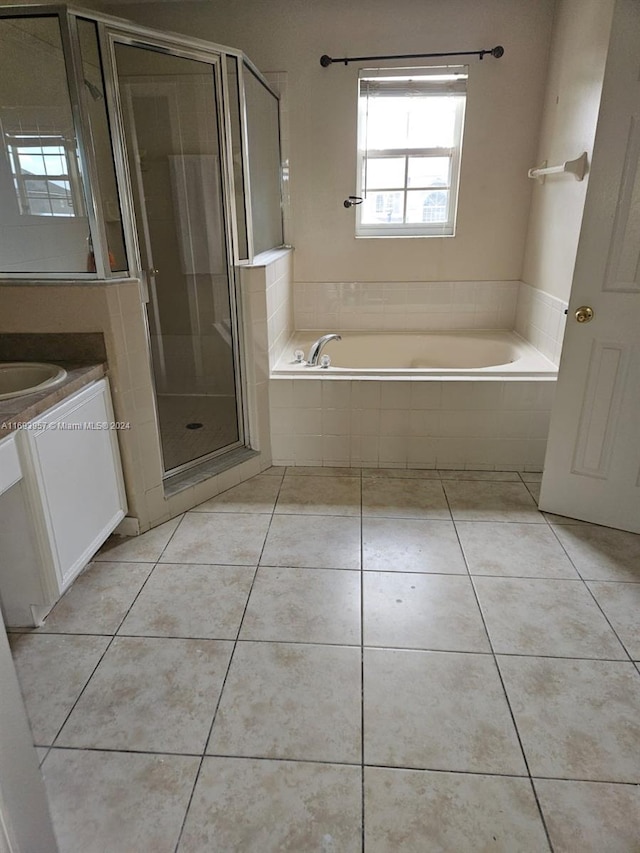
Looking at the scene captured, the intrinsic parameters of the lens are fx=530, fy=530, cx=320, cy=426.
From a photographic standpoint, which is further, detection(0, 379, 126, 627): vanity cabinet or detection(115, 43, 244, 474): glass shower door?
detection(115, 43, 244, 474): glass shower door

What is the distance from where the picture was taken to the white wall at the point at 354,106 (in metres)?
2.88

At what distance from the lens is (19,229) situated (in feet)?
7.32

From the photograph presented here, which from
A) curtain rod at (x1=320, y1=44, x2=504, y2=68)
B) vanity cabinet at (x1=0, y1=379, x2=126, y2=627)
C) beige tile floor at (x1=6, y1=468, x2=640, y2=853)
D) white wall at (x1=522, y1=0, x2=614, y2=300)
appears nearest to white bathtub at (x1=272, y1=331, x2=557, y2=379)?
white wall at (x1=522, y1=0, x2=614, y2=300)

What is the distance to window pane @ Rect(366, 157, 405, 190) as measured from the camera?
321 centimetres

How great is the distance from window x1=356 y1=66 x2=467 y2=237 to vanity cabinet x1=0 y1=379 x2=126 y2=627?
7.15 ft

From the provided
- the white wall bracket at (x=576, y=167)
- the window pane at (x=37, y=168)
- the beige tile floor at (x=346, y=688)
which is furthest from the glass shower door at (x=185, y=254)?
the white wall bracket at (x=576, y=167)

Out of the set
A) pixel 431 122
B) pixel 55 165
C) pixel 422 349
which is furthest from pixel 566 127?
pixel 55 165

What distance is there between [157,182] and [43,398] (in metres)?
1.68

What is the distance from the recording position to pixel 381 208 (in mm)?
3332

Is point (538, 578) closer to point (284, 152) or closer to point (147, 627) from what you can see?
point (147, 627)

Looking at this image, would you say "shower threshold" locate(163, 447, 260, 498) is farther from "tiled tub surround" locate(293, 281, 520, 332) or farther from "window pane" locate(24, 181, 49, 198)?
"window pane" locate(24, 181, 49, 198)

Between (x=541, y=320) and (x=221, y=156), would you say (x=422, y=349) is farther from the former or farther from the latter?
(x=221, y=156)

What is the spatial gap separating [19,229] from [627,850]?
110 inches

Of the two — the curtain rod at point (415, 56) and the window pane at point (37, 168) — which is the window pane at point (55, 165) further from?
the curtain rod at point (415, 56)
